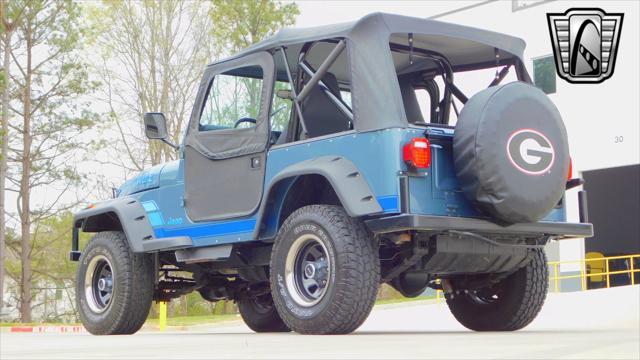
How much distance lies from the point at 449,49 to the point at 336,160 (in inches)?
76.5

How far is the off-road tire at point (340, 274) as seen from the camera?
709 cm

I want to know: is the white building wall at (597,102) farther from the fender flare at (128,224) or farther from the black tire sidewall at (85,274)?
the black tire sidewall at (85,274)

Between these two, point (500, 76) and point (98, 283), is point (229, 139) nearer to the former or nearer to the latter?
point (98, 283)

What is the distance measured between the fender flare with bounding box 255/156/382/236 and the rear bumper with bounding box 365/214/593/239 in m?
0.14

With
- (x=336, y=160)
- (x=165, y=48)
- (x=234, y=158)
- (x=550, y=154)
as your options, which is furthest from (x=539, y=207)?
(x=165, y=48)

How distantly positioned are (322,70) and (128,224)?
8.95 ft

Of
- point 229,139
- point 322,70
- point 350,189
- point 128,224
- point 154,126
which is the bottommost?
point 128,224

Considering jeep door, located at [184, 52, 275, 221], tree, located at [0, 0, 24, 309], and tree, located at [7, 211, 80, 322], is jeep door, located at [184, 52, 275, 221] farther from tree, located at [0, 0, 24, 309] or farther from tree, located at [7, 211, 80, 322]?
tree, located at [7, 211, 80, 322]

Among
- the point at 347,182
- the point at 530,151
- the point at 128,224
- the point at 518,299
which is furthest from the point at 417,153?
the point at 128,224

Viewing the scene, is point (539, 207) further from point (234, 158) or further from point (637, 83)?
point (637, 83)

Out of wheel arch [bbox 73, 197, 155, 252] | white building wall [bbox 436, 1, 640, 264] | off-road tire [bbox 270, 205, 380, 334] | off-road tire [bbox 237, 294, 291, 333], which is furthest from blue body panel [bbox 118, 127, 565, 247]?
white building wall [bbox 436, 1, 640, 264]

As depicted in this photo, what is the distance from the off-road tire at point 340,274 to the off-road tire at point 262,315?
306 cm

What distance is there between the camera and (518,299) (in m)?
8.68

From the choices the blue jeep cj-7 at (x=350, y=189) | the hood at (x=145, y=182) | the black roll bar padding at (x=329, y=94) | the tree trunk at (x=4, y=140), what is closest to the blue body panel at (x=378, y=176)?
the blue jeep cj-7 at (x=350, y=189)
